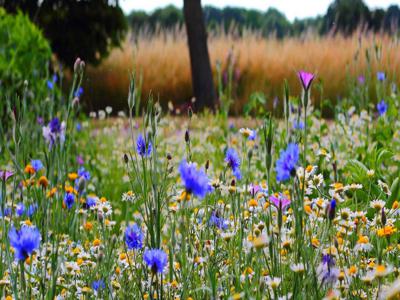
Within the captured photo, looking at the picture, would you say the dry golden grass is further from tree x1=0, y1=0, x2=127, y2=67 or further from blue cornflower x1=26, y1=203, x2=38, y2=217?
blue cornflower x1=26, y1=203, x2=38, y2=217

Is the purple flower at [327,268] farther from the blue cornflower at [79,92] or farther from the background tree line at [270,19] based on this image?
the background tree line at [270,19]

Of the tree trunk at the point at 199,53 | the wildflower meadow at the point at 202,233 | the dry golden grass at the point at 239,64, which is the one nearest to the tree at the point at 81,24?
the dry golden grass at the point at 239,64

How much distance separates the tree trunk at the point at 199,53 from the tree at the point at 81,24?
313 centimetres

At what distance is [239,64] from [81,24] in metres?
3.42

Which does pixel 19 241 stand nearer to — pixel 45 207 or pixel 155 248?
pixel 45 207

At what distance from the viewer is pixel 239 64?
13094 mm

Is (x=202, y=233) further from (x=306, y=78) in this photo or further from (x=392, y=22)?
(x=392, y=22)

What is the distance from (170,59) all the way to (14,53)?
8.84 meters

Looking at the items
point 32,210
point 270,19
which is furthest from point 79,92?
point 270,19

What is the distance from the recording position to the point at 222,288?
2.08m

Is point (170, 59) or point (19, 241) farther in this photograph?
point (170, 59)

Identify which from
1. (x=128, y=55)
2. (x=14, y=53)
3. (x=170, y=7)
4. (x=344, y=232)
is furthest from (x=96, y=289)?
(x=170, y=7)

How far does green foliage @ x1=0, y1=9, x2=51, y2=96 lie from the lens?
557 centimetres

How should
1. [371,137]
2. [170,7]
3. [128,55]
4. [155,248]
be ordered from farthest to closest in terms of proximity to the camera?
1. [170,7]
2. [128,55]
3. [371,137]
4. [155,248]
